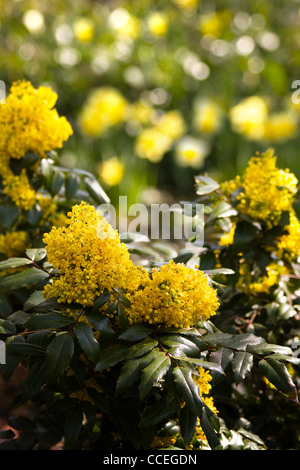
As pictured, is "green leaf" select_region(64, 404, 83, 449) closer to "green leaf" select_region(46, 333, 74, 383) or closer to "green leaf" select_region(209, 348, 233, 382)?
"green leaf" select_region(46, 333, 74, 383)

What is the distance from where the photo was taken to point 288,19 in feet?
18.8

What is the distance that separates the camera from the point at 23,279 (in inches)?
57.1

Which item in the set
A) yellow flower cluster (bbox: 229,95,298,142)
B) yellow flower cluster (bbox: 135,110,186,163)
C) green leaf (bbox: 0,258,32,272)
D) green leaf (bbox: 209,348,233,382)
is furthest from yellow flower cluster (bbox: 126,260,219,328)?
yellow flower cluster (bbox: 229,95,298,142)

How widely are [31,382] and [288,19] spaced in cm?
533

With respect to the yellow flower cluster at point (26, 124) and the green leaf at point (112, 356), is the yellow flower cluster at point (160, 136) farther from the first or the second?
the green leaf at point (112, 356)

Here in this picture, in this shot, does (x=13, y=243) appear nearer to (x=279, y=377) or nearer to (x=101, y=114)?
(x=279, y=377)

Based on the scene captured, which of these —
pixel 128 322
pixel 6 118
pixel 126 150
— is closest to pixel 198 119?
pixel 126 150

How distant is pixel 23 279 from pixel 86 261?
0.67ft

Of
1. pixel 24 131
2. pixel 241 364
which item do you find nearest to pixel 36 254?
pixel 24 131

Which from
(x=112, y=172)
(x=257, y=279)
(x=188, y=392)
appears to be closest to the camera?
(x=188, y=392)

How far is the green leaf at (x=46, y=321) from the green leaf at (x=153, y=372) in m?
0.25

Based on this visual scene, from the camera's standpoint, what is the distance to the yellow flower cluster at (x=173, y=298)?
1.33 metres

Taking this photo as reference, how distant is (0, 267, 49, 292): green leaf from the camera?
1.44 metres

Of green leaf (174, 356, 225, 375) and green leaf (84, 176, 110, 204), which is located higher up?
green leaf (84, 176, 110, 204)
